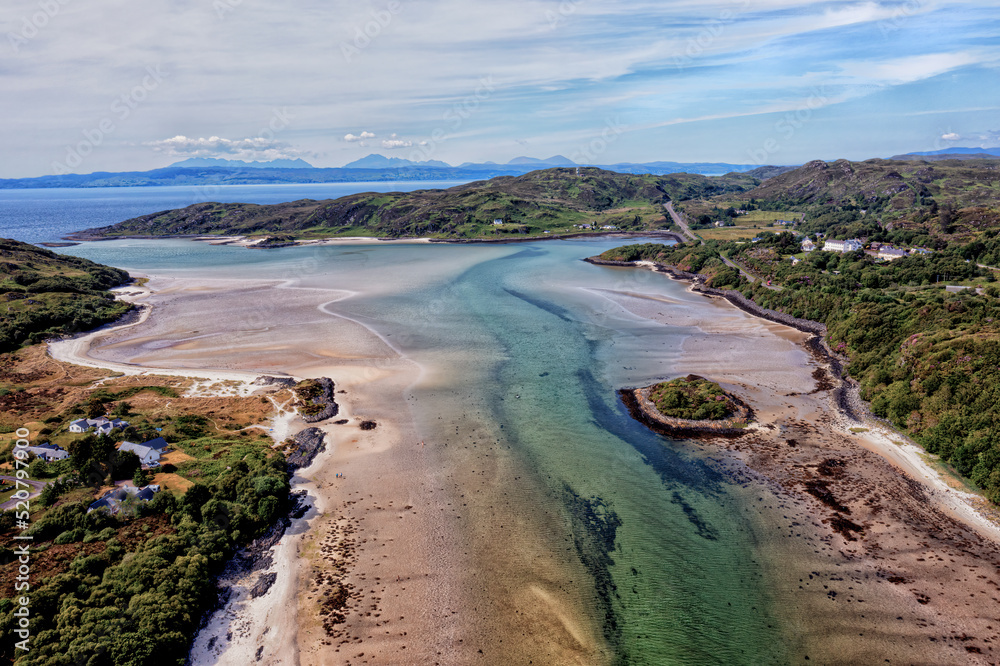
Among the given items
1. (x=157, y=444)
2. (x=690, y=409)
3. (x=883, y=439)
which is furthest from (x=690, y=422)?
(x=157, y=444)

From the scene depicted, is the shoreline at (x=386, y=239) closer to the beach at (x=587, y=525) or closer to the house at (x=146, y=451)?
the beach at (x=587, y=525)

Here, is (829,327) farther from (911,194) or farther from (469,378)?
(911,194)

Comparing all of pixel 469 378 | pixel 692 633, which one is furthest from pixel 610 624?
pixel 469 378

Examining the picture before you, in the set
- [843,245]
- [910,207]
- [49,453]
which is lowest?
[49,453]

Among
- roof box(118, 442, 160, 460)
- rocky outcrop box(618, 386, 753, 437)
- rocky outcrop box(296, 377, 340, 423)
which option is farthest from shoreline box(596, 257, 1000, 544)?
roof box(118, 442, 160, 460)

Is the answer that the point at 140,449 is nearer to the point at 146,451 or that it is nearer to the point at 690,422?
the point at 146,451

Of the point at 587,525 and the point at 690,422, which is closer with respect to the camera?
the point at 587,525
